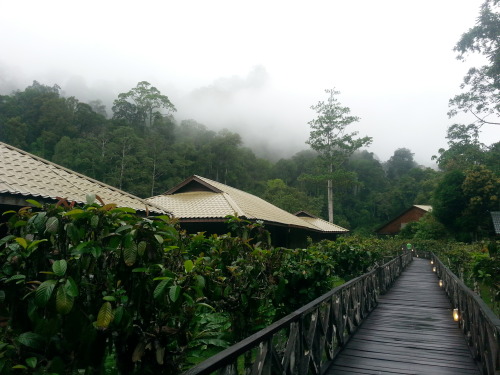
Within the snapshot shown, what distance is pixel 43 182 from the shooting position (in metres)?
6.66

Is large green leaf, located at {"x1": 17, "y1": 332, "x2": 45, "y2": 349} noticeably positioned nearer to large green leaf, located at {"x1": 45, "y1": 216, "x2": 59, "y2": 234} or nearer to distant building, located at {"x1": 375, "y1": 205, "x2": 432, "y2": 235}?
large green leaf, located at {"x1": 45, "y1": 216, "x2": 59, "y2": 234}

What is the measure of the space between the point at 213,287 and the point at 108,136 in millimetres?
41711

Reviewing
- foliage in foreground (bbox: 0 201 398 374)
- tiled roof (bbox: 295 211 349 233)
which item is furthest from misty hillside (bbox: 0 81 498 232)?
foliage in foreground (bbox: 0 201 398 374)

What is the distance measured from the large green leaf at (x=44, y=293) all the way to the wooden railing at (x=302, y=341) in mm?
832

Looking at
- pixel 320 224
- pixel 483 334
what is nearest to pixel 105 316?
pixel 483 334

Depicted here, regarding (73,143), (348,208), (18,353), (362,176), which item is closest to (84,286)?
(18,353)

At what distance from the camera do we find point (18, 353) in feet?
6.14

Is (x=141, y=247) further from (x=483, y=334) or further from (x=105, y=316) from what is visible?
(x=483, y=334)

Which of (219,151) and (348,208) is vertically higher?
(219,151)

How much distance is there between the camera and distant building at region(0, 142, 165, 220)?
218 inches

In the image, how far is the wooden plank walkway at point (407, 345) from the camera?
480 centimetres

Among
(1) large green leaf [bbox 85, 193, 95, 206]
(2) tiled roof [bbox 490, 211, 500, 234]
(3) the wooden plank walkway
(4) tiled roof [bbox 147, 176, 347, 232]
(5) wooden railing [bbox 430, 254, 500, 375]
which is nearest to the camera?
(1) large green leaf [bbox 85, 193, 95, 206]

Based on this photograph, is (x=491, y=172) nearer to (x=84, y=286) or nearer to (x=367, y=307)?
(x=367, y=307)

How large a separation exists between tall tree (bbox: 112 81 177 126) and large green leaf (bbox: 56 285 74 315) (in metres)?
55.6
